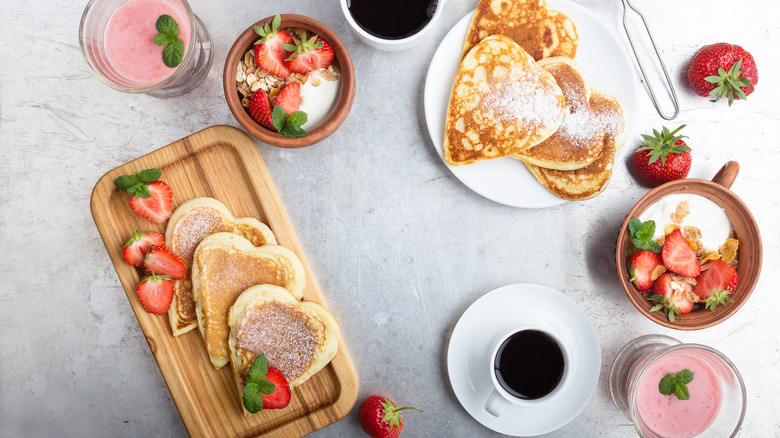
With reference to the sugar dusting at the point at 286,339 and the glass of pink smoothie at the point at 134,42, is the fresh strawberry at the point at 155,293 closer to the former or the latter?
the sugar dusting at the point at 286,339

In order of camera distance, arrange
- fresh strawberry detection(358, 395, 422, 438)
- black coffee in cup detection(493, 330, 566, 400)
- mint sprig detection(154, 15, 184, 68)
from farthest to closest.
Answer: fresh strawberry detection(358, 395, 422, 438), black coffee in cup detection(493, 330, 566, 400), mint sprig detection(154, 15, 184, 68)

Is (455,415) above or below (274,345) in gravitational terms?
below

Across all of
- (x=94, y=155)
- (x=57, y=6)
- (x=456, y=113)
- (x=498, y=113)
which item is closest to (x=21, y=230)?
(x=94, y=155)

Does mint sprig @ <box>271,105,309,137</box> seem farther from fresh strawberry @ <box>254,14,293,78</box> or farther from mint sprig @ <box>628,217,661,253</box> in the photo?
mint sprig @ <box>628,217,661,253</box>

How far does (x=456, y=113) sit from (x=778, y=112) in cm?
116

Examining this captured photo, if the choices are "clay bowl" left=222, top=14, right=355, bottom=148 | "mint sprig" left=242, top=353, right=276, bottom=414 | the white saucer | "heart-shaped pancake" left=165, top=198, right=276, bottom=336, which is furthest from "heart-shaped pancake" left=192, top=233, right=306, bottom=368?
the white saucer

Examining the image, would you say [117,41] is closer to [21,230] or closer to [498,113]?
[21,230]

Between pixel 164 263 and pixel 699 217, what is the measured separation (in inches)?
65.3

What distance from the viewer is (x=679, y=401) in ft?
4.89

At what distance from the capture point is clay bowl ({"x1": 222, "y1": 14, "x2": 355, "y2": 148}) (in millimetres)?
1399

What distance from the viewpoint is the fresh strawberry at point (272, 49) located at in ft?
4.61

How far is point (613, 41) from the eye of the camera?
1.55 meters

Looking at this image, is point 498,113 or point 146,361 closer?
point 498,113

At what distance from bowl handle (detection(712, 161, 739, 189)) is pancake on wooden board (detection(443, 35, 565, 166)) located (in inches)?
21.9
